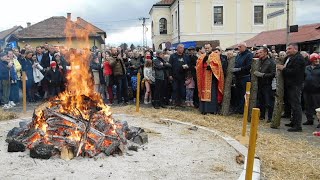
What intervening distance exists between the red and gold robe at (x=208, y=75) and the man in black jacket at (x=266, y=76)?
51.3 inches

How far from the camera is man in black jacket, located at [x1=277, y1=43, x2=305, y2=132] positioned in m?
9.77

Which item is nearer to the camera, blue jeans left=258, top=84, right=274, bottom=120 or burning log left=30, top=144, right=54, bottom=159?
burning log left=30, top=144, right=54, bottom=159

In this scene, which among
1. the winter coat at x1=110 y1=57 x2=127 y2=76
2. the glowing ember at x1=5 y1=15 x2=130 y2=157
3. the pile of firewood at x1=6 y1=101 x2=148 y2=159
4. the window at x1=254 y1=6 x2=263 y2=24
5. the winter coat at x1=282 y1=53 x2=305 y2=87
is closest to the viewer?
the pile of firewood at x1=6 y1=101 x2=148 y2=159

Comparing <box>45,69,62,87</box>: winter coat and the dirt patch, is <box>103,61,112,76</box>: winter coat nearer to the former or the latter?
<box>45,69,62,87</box>: winter coat

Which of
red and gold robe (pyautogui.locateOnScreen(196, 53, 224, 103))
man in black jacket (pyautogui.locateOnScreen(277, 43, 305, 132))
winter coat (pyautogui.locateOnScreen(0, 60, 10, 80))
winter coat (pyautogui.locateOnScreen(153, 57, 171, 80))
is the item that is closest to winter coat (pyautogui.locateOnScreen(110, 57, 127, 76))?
winter coat (pyautogui.locateOnScreen(153, 57, 171, 80))

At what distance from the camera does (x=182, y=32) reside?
45.8 meters

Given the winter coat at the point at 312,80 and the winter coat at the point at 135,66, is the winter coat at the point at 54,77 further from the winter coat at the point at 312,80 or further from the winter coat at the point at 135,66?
the winter coat at the point at 312,80

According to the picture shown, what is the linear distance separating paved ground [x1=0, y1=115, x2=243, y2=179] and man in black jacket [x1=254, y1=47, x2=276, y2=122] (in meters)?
3.50

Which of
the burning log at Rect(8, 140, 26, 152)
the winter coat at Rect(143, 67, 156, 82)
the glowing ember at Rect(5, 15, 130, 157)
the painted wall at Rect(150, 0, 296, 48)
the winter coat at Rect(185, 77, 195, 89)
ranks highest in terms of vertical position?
the painted wall at Rect(150, 0, 296, 48)

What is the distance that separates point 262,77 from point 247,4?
36.6m

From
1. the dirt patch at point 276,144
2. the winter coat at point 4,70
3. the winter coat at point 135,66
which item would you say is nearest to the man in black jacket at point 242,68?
the dirt patch at point 276,144

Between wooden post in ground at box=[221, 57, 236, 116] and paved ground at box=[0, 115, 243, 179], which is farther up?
wooden post in ground at box=[221, 57, 236, 116]

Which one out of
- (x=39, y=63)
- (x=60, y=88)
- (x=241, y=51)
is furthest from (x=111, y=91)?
(x=241, y=51)

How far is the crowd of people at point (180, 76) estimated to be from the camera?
10781mm
